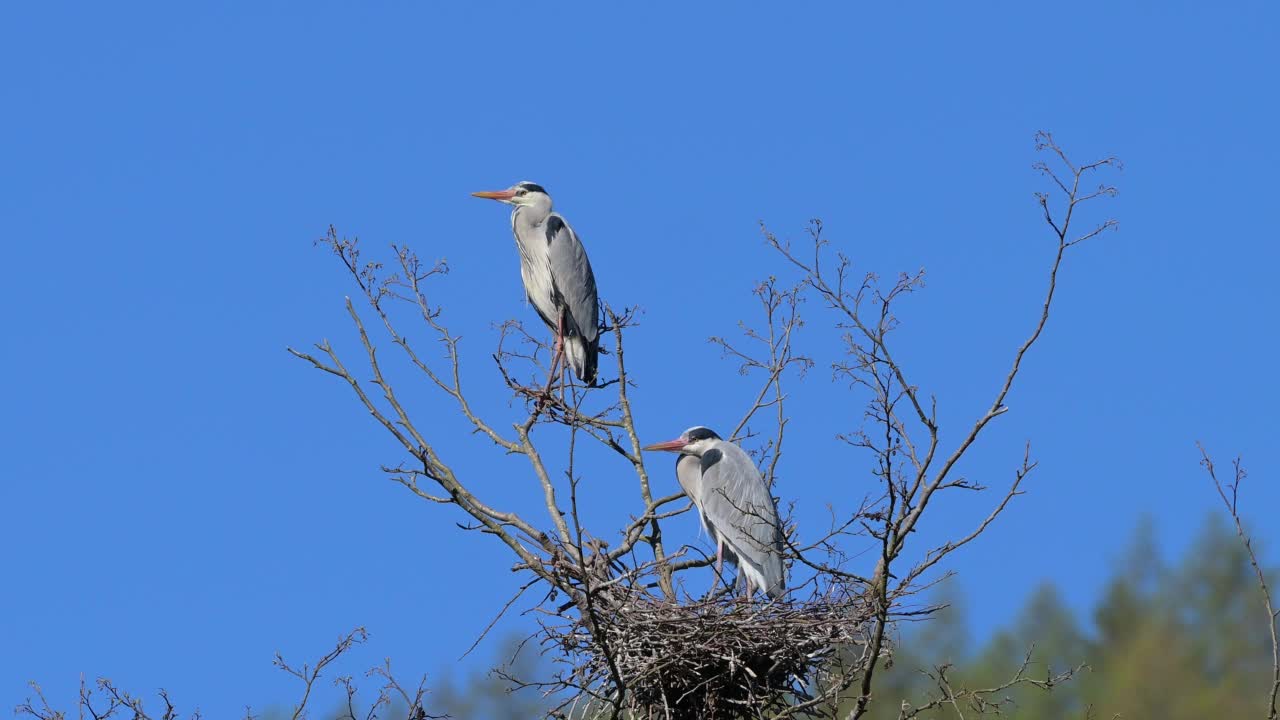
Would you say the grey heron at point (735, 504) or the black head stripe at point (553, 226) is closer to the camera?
the grey heron at point (735, 504)

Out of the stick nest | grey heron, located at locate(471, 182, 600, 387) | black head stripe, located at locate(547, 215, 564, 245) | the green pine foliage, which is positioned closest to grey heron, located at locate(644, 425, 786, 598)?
the stick nest

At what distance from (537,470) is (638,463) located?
0.43 meters

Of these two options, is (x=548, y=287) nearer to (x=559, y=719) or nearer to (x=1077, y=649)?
(x=559, y=719)

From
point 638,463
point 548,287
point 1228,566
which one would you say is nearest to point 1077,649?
point 1228,566

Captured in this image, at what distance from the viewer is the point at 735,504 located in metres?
6.57

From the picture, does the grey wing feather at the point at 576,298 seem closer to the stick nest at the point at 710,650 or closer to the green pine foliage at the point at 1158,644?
the stick nest at the point at 710,650

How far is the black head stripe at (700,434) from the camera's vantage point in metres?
7.64

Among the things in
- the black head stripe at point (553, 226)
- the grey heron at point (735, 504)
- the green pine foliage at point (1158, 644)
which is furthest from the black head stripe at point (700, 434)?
the green pine foliage at point (1158, 644)

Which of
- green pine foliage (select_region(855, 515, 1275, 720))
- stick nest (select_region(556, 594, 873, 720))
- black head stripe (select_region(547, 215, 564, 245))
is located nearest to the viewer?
stick nest (select_region(556, 594, 873, 720))

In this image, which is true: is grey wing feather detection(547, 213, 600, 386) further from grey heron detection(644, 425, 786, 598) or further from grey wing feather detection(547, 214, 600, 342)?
grey heron detection(644, 425, 786, 598)

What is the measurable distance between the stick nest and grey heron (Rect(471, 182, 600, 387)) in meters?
2.78

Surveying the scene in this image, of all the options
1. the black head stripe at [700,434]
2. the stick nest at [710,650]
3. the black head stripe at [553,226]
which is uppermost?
the black head stripe at [553,226]

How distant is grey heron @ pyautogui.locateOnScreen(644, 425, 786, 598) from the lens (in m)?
6.86

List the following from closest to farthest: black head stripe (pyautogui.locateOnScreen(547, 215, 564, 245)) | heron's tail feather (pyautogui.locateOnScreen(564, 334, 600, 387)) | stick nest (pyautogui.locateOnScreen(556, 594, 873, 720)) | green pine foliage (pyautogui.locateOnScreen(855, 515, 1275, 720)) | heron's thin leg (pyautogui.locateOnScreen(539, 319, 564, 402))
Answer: stick nest (pyautogui.locateOnScreen(556, 594, 873, 720)) < heron's thin leg (pyautogui.locateOnScreen(539, 319, 564, 402)) < heron's tail feather (pyautogui.locateOnScreen(564, 334, 600, 387)) < black head stripe (pyautogui.locateOnScreen(547, 215, 564, 245)) < green pine foliage (pyautogui.locateOnScreen(855, 515, 1275, 720))
